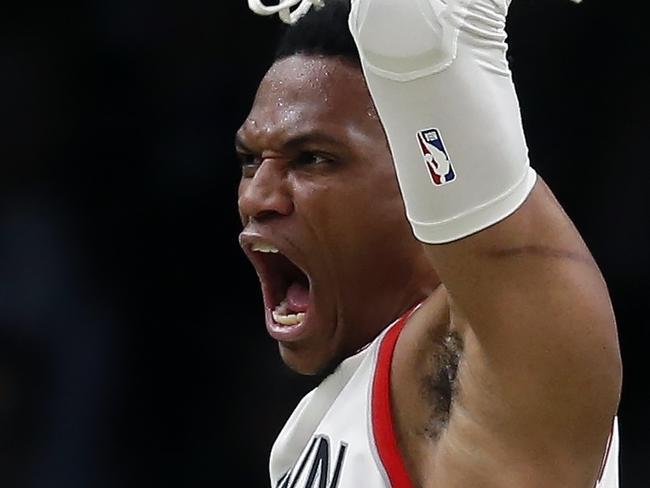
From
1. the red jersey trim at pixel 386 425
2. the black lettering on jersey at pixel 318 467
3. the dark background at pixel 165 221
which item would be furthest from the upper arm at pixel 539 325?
the dark background at pixel 165 221

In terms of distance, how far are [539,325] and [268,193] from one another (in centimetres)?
48

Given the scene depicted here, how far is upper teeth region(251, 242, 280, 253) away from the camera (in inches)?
59.4

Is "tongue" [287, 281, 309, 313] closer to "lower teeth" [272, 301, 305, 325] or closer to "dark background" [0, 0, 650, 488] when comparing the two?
"lower teeth" [272, 301, 305, 325]

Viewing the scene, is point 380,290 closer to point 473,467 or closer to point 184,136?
point 473,467

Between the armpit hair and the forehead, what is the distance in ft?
1.02

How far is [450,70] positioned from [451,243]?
0.45 feet

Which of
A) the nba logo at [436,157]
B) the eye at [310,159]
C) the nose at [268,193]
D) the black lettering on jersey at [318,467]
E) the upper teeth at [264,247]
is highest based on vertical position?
the nba logo at [436,157]

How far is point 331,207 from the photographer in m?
1.44

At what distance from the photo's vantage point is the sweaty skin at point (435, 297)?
108 cm

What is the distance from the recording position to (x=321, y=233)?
145 cm

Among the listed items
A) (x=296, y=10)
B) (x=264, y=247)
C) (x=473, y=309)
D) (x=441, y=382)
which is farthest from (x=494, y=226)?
(x=296, y=10)

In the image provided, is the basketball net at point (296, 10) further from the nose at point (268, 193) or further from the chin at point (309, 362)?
the chin at point (309, 362)

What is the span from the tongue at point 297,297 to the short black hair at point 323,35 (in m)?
0.26

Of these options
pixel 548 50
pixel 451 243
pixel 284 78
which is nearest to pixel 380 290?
pixel 284 78
